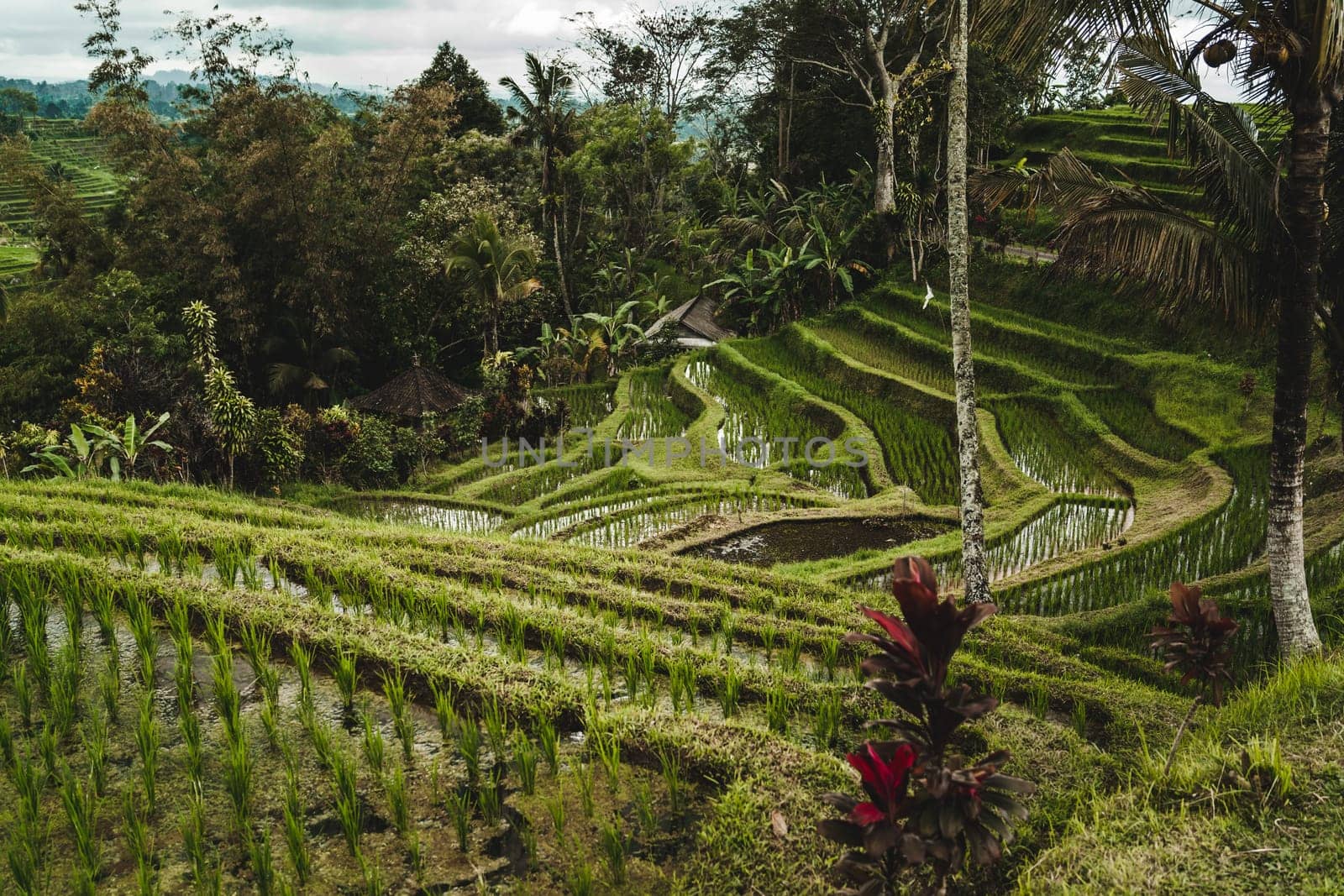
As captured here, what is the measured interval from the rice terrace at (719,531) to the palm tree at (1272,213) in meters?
0.03

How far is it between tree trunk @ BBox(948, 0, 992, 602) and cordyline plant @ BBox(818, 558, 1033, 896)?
3.69 metres

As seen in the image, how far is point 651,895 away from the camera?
7.99 ft

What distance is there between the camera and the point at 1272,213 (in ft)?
15.9

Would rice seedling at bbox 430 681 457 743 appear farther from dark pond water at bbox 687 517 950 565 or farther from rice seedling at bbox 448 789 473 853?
dark pond water at bbox 687 517 950 565

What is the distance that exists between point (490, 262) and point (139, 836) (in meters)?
13.5

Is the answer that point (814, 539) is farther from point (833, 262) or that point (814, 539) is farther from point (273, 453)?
point (833, 262)

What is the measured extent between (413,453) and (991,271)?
1013 cm

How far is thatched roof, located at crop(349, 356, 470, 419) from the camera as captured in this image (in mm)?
13461

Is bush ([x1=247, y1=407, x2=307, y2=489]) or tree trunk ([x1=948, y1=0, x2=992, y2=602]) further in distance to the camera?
bush ([x1=247, y1=407, x2=307, y2=489])

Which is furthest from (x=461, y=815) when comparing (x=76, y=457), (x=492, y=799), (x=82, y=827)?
(x=76, y=457)

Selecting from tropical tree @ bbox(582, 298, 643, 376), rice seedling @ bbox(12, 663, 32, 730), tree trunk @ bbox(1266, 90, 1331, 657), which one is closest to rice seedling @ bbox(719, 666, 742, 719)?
rice seedling @ bbox(12, 663, 32, 730)

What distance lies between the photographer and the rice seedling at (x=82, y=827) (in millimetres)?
2459

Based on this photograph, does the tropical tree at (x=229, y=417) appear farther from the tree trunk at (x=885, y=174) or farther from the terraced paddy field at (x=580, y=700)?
the tree trunk at (x=885, y=174)

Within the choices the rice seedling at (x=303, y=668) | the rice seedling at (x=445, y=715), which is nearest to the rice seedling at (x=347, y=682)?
the rice seedling at (x=303, y=668)
